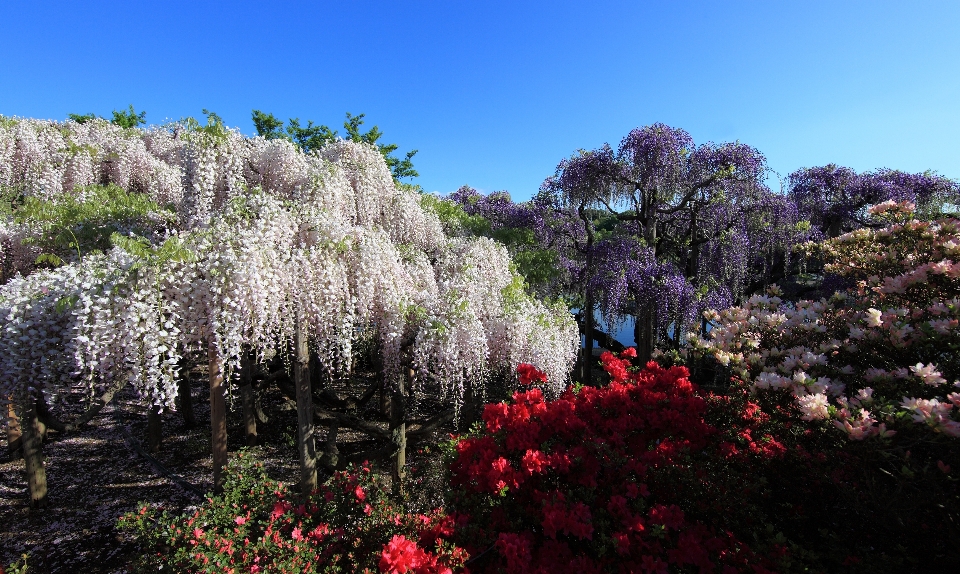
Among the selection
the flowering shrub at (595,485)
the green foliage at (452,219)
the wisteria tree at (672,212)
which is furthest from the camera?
the wisteria tree at (672,212)

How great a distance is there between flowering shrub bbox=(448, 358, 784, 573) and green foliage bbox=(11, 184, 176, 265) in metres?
6.12

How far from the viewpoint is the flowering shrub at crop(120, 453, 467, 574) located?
293 centimetres

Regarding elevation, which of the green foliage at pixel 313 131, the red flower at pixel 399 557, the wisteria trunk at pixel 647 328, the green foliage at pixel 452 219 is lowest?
the red flower at pixel 399 557

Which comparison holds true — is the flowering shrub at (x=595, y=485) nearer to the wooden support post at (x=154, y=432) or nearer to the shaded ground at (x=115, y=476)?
the shaded ground at (x=115, y=476)

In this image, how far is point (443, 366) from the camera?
5.82 metres

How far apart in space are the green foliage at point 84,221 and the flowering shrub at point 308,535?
185 inches

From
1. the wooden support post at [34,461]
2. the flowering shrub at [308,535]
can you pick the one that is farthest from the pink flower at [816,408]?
the wooden support post at [34,461]

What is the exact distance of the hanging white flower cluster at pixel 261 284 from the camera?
13.9 feet

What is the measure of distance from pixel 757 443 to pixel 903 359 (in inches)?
56.2

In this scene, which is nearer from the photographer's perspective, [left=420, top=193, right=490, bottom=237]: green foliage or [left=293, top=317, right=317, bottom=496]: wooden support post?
[left=293, top=317, right=317, bottom=496]: wooden support post

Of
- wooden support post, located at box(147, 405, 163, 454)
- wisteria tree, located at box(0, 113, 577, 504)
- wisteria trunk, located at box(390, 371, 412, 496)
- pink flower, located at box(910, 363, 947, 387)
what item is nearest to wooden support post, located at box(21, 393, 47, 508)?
wisteria tree, located at box(0, 113, 577, 504)

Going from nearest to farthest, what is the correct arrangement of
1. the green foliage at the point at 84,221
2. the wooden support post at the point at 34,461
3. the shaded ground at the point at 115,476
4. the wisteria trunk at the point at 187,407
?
the shaded ground at the point at 115,476 < the wooden support post at the point at 34,461 < the green foliage at the point at 84,221 < the wisteria trunk at the point at 187,407

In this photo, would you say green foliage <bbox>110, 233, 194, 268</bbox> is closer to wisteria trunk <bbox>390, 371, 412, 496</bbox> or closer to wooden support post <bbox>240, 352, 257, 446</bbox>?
wisteria trunk <bbox>390, 371, 412, 496</bbox>

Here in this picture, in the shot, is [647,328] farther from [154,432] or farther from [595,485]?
[154,432]
